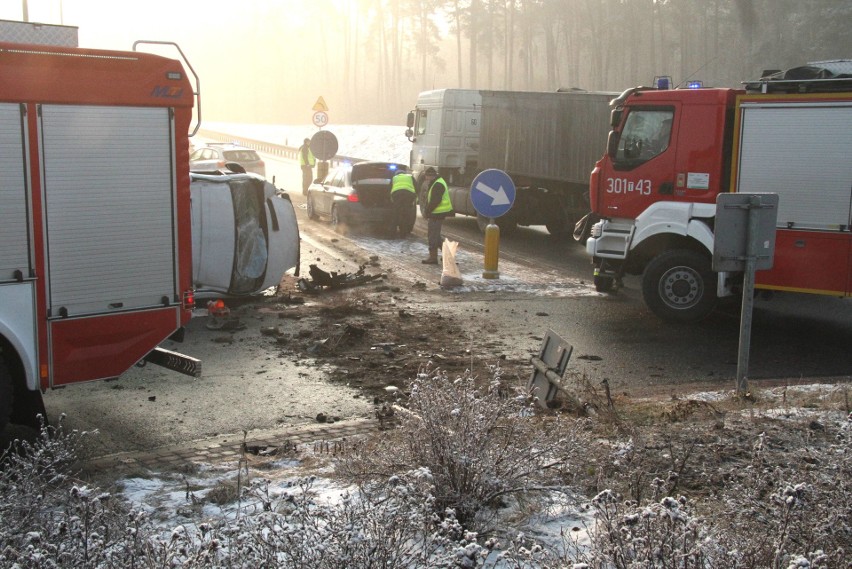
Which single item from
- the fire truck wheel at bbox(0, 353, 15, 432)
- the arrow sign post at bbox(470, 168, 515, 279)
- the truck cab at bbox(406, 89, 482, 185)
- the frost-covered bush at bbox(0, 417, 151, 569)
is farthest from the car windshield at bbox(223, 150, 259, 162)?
the frost-covered bush at bbox(0, 417, 151, 569)

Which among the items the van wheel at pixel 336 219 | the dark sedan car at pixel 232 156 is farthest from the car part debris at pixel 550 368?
the dark sedan car at pixel 232 156

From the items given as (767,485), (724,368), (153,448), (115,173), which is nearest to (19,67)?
(115,173)

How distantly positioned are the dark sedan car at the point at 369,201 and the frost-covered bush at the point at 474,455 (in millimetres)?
14738

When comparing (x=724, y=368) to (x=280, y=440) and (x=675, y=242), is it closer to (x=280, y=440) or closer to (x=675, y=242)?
(x=675, y=242)

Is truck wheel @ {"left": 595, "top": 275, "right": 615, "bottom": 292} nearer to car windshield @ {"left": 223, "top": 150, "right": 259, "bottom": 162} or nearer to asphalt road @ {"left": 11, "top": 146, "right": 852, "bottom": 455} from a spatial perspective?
asphalt road @ {"left": 11, "top": 146, "right": 852, "bottom": 455}

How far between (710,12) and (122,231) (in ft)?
267

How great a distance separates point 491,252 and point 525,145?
21.7ft

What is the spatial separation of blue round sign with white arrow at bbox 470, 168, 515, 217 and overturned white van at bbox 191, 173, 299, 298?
10.7ft

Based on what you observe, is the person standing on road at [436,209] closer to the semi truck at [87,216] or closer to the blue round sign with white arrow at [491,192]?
the blue round sign with white arrow at [491,192]

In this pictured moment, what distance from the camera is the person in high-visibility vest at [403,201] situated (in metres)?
18.9

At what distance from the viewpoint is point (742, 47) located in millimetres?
68062

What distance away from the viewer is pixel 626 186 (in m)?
12.6

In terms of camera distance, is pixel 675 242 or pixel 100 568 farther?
pixel 675 242

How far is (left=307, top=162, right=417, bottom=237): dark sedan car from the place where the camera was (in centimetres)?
2005
